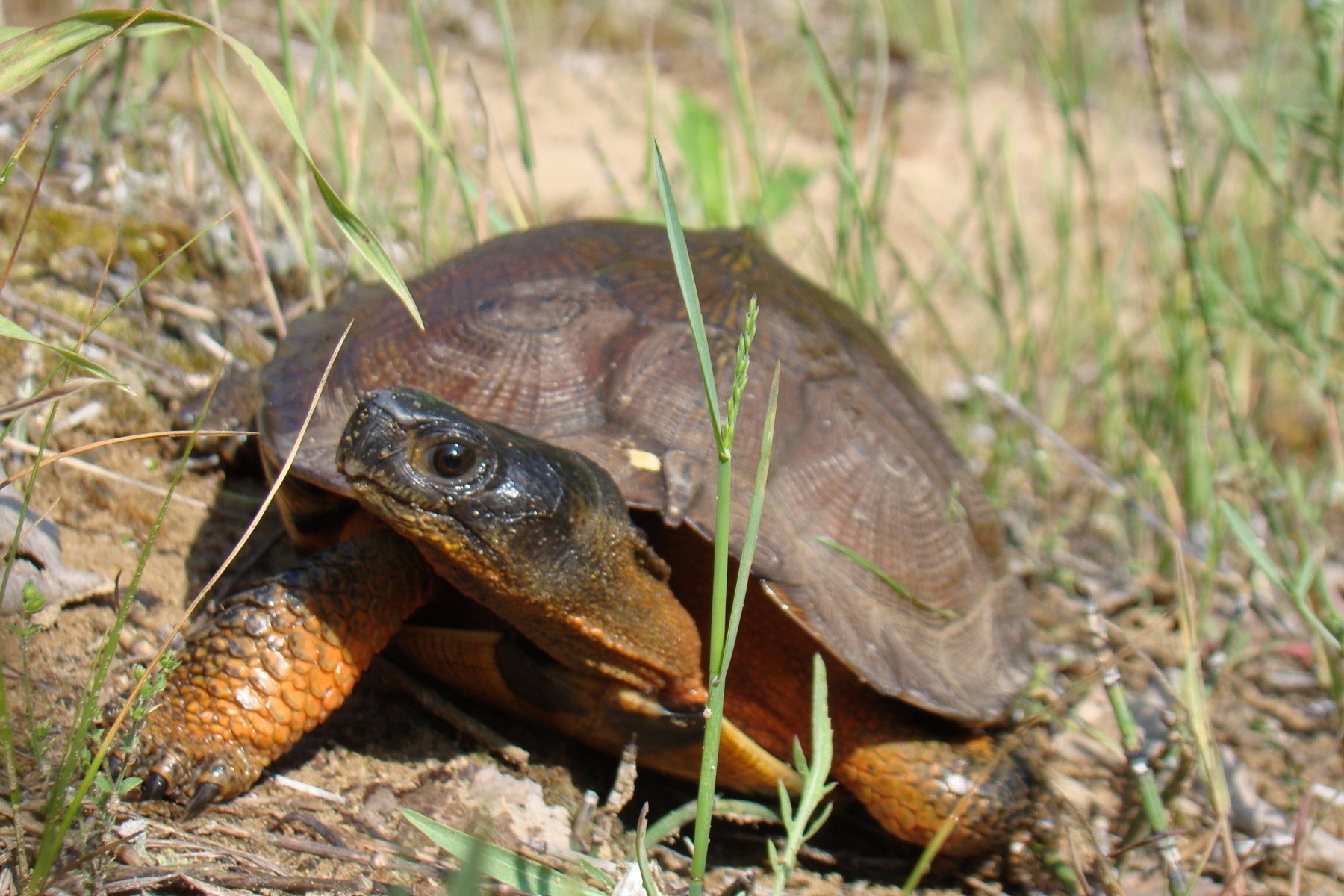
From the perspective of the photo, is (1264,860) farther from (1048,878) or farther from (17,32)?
(17,32)

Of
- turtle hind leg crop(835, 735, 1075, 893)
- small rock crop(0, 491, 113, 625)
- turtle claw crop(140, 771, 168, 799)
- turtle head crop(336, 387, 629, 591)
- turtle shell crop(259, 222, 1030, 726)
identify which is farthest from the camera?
turtle hind leg crop(835, 735, 1075, 893)

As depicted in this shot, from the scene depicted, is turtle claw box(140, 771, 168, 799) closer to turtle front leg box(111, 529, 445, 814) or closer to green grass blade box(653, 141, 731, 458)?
turtle front leg box(111, 529, 445, 814)

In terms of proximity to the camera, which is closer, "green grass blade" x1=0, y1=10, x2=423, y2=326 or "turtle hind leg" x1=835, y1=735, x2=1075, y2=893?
"green grass blade" x1=0, y1=10, x2=423, y2=326

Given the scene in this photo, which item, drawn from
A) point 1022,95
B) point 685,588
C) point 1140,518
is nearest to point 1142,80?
point 1022,95

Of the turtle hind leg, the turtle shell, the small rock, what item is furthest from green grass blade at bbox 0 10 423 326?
the turtle hind leg

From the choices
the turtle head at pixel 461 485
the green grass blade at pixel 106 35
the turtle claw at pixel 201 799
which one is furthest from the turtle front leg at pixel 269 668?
the green grass blade at pixel 106 35

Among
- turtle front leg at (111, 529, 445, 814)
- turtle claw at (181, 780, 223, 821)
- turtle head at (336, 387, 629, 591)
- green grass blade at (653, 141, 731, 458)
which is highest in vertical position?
green grass blade at (653, 141, 731, 458)

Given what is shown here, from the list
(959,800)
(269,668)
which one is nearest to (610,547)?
(269,668)

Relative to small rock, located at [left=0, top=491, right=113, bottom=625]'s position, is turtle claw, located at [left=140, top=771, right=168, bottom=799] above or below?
below
